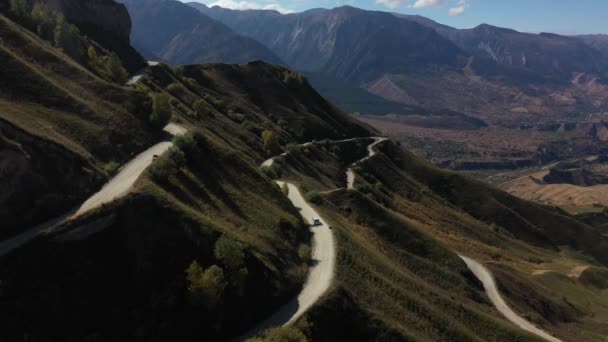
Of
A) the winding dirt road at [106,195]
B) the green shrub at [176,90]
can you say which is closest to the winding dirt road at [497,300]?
the winding dirt road at [106,195]

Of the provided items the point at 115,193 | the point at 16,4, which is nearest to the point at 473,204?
the point at 115,193

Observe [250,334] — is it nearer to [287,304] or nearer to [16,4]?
[287,304]

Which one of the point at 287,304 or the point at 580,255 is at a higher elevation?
the point at 287,304

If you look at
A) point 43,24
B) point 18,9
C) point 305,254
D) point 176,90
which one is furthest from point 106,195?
point 18,9

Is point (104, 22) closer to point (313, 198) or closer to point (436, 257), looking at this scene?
point (313, 198)

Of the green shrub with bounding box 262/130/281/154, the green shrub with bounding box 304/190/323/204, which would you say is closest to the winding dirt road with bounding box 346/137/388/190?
the green shrub with bounding box 262/130/281/154
